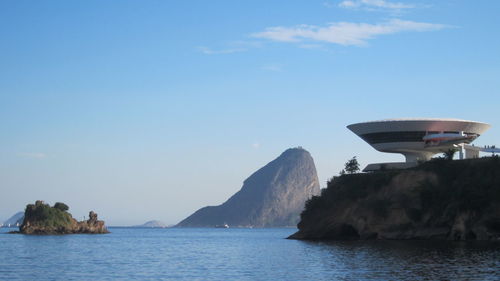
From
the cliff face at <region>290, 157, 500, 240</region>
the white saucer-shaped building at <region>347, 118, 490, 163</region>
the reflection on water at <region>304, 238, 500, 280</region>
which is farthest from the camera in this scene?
the white saucer-shaped building at <region>347, 118, 490, 163</region>

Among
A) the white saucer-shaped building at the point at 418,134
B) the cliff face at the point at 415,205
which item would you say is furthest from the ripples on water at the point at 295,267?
the white saucer-shaped building at the point at 418,134

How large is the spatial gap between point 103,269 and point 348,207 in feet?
224

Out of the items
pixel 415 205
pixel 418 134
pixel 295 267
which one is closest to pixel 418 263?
pixel 295 267

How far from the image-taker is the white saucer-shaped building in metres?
142

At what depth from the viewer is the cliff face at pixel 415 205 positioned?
355ft

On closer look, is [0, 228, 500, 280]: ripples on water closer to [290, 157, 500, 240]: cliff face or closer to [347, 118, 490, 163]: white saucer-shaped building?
[290, 157, 500, 240]: cliff face

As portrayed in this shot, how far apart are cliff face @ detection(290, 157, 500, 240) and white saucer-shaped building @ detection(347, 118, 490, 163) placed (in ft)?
55.9

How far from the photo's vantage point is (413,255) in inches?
3002

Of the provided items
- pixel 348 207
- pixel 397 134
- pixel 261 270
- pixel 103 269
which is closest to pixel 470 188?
pixel 348 207

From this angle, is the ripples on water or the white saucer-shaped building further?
the white saucer-shaped building

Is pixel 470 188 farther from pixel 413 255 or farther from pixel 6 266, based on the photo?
pixel 6 266

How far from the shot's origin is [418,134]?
145 metres

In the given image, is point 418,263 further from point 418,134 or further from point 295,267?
point 418,134

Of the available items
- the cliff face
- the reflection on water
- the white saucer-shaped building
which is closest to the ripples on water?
the reflection on water
